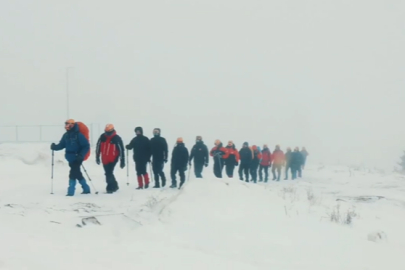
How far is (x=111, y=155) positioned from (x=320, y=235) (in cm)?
628

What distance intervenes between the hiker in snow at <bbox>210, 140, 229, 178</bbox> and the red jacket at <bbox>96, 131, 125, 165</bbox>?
674 centimetres

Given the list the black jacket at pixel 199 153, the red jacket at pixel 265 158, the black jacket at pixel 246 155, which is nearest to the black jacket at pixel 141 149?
the black jacket at pixel 199 153

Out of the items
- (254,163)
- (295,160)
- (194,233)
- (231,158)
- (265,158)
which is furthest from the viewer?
(295,160)

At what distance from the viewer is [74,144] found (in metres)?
11.8

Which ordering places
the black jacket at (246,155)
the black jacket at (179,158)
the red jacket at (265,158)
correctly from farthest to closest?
the red jacket at (265,158) < the black jacket at (246,155) < the black jacket at (179,158)

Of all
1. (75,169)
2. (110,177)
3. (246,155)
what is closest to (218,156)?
(246,155)

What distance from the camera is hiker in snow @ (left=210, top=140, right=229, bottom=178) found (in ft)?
62.6

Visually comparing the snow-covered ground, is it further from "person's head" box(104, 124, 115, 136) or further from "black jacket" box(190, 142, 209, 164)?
"black jacket" box(190, 142, 209, 164)

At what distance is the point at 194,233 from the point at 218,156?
1154 centimetres

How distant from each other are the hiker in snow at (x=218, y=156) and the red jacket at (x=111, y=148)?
674 cm

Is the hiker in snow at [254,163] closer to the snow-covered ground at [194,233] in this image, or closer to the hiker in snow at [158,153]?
the hiker in snow at [158,153]

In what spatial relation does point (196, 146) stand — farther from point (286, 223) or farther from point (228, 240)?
point (228, 240)

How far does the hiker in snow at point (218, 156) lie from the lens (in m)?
19.1

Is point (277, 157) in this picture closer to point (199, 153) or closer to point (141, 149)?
point (199, 153)
